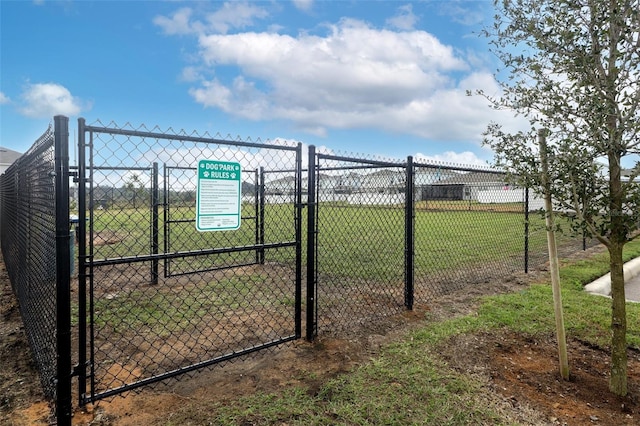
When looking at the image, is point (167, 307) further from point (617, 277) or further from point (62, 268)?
point (617, 277)

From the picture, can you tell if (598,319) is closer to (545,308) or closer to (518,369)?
(545,308)

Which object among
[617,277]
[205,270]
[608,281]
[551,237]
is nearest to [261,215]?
[205,270]

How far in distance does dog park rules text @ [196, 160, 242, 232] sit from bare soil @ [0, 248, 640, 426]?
1143mm

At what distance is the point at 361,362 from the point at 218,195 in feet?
5.74

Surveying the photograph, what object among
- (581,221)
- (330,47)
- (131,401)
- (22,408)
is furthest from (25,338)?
(330,47)

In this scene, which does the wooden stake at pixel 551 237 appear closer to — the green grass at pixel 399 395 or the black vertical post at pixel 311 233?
the green grass at pixel 399 395

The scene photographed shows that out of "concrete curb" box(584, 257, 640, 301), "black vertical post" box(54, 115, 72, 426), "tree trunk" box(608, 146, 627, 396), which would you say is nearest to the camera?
"black vertical post" box(54, 115, 72, 426)

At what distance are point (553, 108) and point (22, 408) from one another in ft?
13.2

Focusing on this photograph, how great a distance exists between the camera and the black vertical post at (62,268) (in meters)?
1.95

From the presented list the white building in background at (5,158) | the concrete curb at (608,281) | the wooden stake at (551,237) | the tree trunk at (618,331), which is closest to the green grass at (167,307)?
the wooden stake at (551,237)

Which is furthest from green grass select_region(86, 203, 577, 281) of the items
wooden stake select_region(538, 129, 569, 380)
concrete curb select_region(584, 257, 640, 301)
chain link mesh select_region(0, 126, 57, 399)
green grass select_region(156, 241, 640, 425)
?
wooden stake select_region(538, 129, 569, 380)

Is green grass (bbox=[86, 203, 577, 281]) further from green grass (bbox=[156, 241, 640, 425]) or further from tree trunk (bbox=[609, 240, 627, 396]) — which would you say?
tree trunk (bbox=[609, 240, 627, 396])

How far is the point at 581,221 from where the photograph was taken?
249 centimetres

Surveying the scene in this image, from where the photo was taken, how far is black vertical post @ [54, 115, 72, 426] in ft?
6.41
